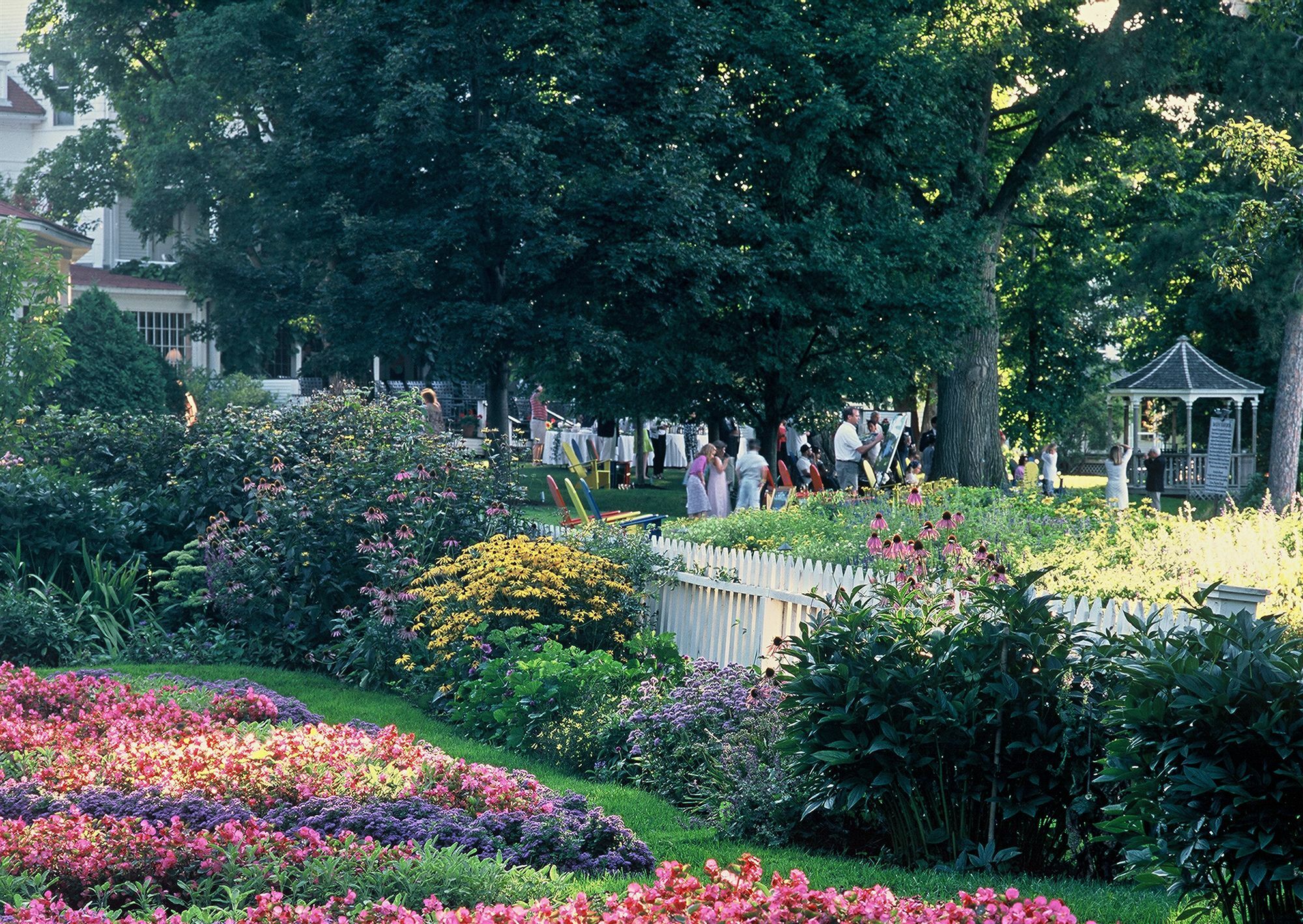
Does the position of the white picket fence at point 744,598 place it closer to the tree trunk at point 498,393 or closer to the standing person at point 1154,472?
the tree trunk at point 498,393

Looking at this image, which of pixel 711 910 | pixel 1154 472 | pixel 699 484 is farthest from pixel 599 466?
pixel 711 910

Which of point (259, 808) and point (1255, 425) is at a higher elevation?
point (1255, 425)

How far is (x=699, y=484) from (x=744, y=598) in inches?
415

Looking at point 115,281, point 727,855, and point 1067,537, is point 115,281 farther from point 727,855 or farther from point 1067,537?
point 727,855

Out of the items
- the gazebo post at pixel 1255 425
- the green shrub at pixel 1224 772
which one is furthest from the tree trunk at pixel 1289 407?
the green shrub at pixel 1224 772

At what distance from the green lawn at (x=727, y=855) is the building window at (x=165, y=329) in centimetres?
2954

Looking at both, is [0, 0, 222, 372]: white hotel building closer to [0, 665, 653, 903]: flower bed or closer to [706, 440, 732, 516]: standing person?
[706, 440, 732, 516]: standing person

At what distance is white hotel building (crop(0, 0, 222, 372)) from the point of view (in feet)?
119

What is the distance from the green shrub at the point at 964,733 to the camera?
5801 mm

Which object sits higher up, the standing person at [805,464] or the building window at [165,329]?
the building window at [165,329]

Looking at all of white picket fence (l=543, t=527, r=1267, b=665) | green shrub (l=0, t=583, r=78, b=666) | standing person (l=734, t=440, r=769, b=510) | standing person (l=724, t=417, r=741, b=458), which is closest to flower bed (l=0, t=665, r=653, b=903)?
white picket fence (l=543, t=527, r=1267, b=665)

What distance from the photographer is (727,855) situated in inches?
243

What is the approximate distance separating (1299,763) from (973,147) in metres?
24.8

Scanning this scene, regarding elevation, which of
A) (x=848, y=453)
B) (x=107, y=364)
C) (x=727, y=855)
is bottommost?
(x=727, y=855)
